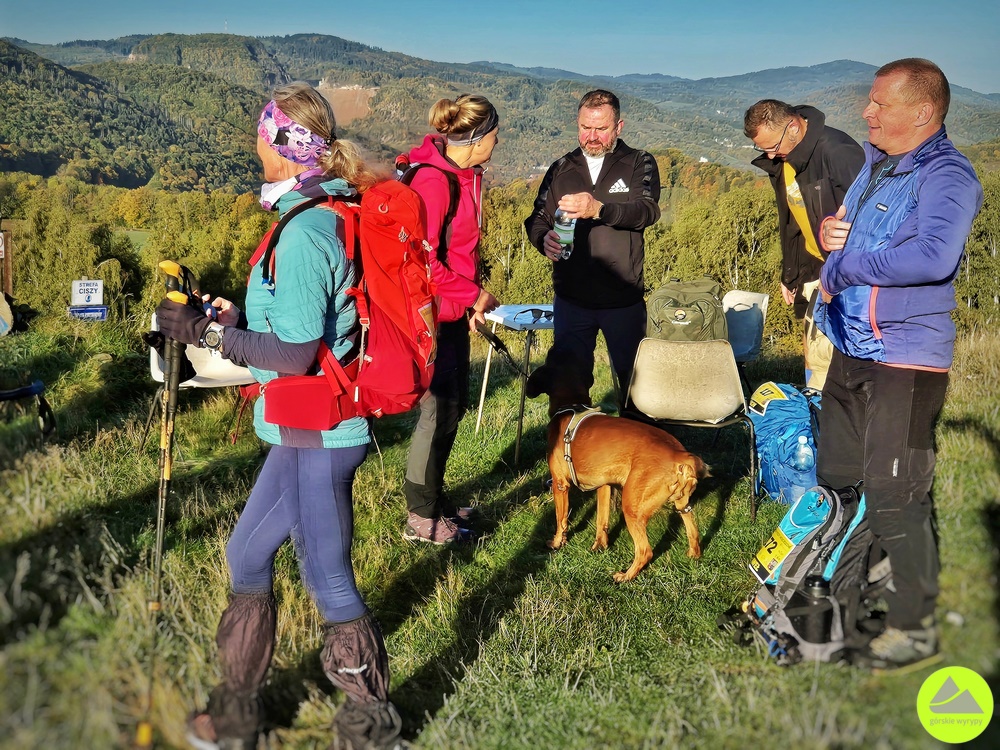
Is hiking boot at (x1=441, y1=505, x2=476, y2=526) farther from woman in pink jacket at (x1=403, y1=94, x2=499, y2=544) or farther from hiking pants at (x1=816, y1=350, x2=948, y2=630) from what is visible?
hiking pants at (x1=816, y1=350, x2=948, y2=630)

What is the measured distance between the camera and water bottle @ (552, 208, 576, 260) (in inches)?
188

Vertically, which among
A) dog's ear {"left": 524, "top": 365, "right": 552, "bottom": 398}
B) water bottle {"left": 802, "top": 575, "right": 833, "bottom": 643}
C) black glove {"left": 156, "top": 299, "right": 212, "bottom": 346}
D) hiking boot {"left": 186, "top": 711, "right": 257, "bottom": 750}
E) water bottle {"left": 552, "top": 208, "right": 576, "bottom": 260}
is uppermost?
water bottle {"left": 552, "top": 208, "right": 576, "bottom": 260}

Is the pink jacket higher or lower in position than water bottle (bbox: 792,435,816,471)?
higher

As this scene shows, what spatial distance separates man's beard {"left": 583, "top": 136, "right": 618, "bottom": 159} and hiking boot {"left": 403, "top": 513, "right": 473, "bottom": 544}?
107 inches

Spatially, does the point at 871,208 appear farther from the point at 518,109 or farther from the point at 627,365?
the point at 518,109

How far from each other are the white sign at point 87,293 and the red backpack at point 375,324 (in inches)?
175

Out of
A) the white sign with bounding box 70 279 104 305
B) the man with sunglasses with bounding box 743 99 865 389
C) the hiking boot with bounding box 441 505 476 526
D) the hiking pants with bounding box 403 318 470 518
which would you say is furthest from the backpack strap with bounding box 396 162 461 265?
the white sign with bounding box 70 279 104 305

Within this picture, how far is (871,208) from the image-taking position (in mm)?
2994

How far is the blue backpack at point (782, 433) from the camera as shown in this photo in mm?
5113

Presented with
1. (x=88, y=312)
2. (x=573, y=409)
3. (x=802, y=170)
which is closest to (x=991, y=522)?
(x=573, y=409)

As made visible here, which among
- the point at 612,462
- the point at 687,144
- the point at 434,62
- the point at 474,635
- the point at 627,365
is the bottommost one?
the point at 474,635

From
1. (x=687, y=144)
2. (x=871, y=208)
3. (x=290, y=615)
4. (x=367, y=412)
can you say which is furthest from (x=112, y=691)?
(x=687, y=144)

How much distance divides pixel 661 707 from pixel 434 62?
4408 cm

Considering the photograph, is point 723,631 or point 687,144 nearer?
point 723,631
